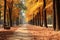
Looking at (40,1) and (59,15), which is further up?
(40,1)

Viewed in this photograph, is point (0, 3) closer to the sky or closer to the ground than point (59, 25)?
closer to the sky

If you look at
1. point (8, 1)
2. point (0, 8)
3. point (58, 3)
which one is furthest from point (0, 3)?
point (58, 3)

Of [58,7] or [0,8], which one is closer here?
[58,7]

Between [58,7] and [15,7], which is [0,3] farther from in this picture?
[58,7]

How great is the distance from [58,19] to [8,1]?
19403 millimetres

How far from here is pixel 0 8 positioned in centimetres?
3944

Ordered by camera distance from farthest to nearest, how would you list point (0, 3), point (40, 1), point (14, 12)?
point (14, 12)
point (0, 3)
point (40, 1)

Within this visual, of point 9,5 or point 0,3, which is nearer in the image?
point 0,3

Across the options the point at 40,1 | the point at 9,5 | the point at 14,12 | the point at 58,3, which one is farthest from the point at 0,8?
the point at 58,3

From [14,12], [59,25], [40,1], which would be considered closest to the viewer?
[59,25]

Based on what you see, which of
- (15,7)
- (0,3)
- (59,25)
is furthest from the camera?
(15,7)

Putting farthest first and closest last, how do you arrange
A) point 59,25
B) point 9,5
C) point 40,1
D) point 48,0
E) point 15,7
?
1. point 15,7
2. point 9,5
3. point 40,1
4. point 48,0
5. point 59,25

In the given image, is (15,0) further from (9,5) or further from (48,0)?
(48,0)

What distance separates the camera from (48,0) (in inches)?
1111
